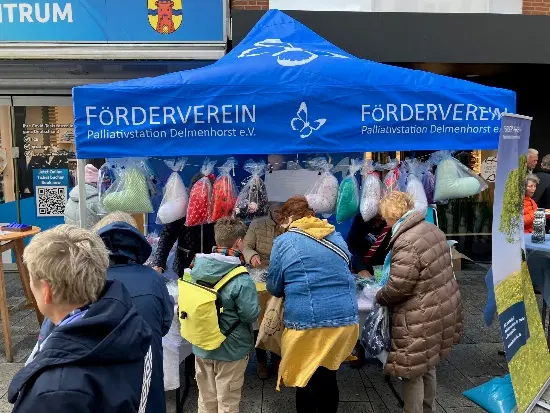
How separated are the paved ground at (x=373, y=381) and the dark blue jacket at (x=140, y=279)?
1.90 metres

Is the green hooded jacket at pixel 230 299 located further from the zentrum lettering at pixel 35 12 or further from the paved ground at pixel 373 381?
the zentrum lettering at pixel 35 12

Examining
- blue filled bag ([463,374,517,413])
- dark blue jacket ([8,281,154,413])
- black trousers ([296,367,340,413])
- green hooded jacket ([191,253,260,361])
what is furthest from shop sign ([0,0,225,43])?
dark blue jacket ([8,281,154,413])

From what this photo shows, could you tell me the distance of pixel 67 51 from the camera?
21.6 feet

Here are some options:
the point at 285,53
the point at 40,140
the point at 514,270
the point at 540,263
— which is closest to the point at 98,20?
the point at 40,140

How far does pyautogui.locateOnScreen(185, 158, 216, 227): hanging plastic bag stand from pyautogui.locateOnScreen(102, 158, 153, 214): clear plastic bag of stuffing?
0.36 meters

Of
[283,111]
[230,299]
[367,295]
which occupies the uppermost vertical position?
[283,111]

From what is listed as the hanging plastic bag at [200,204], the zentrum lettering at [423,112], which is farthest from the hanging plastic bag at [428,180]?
the hanging plastic bag at [200,204]

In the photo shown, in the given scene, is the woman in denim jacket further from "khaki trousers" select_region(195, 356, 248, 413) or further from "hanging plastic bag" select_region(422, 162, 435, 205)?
"hanging plastic bag" select_region(422, 162, 435, 205)

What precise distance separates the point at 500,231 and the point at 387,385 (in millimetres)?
1668

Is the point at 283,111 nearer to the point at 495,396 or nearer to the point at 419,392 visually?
the point at 419,392

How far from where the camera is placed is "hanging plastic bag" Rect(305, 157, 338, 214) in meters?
4.03

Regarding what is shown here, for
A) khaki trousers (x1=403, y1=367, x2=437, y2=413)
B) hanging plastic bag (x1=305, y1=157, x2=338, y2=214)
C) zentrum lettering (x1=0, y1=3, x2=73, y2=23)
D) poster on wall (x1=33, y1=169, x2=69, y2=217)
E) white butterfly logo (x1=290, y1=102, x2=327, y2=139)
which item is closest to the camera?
khaki trousers (x1=403, y1=367, x2=437, y2=413)

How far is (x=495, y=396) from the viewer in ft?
12.1

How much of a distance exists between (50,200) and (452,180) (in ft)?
20.0
